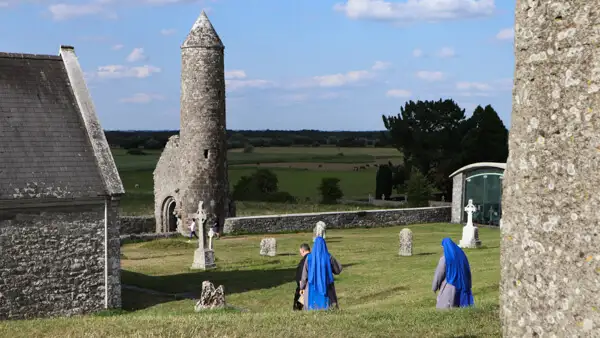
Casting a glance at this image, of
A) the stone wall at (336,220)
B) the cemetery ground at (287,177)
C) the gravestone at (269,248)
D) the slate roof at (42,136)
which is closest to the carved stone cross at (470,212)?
the gravestone at (269,248)

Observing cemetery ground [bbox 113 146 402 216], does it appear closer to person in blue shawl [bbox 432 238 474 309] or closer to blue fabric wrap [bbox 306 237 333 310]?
blue fabric wrap [bbox 306 237 333 310]

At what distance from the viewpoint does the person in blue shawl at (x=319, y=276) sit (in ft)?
42.2

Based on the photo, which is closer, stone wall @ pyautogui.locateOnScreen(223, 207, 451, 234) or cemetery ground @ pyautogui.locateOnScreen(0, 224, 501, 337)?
cemetery ground @ pyautogui.locateOnScreen(0, 224, 501, 337)

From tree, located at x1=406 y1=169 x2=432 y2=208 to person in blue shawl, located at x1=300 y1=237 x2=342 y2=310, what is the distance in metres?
42.9

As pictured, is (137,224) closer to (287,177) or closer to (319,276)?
(319,276)

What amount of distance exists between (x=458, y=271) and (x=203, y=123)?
30.8 metres

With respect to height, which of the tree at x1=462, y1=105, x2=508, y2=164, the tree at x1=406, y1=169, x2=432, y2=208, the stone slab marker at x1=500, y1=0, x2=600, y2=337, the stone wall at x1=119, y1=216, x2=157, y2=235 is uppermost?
the tree at x1=462, y1=105, x2=508, y2=164

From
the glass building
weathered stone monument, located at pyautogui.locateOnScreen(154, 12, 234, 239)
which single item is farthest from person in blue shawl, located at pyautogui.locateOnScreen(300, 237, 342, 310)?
the glass building

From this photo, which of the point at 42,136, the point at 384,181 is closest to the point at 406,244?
the point at 42,136

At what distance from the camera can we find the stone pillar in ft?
143

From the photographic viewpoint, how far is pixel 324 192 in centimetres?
6931

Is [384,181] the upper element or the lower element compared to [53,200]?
lower

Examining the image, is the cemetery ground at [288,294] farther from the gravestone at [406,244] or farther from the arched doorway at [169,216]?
the arched doorway at [169,216]

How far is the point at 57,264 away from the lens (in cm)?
1984
